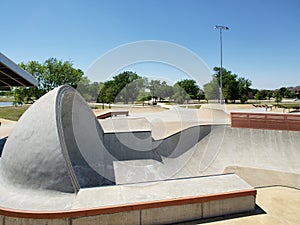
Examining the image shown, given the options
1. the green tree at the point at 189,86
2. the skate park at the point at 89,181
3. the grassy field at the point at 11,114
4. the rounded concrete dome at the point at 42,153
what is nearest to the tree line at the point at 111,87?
the green tree at the point at 189,86

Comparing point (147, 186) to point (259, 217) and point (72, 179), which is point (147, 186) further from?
point (259, 217)

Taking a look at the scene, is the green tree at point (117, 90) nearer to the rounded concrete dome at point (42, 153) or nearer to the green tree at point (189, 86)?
the green tree at point (189, 86)

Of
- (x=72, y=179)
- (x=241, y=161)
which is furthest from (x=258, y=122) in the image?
(x=72, y=179)

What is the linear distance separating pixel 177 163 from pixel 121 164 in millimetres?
3359

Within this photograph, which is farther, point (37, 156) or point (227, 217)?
point (37, 156)

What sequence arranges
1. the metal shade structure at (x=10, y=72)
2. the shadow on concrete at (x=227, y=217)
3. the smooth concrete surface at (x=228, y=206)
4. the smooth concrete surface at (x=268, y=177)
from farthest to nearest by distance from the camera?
1. the metal shade structure at (x=10, y=72)
2. the smooth concrete surface at (x=268, y=177)
3. the smooth concrete surface at (x=228, y=206)
4. the shadow on concrete at (x=227, y=217)

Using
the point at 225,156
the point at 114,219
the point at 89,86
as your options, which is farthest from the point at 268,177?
the point at 89,86

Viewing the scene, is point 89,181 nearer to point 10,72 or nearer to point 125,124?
point 125,124

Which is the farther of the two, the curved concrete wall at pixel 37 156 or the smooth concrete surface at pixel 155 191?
the curved concrete wall at pixel 37 156

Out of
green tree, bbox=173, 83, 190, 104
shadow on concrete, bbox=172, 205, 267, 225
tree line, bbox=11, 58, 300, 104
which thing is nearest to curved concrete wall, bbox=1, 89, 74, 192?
shadow on concrete, bbox=172, 205, 267, 225

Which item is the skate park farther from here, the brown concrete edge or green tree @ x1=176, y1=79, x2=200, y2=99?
green tree @ x1=176, y1=79, x2=200, y2=99

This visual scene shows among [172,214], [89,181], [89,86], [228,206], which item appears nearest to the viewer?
[172,214]

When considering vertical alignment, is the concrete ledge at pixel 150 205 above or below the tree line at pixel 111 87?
below

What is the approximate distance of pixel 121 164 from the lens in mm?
10469
